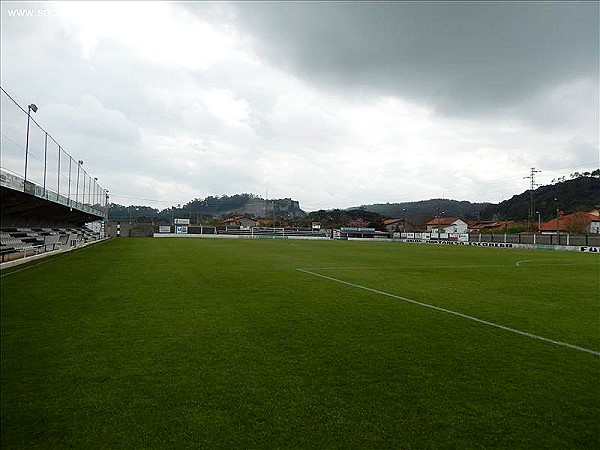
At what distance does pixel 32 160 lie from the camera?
20.2m

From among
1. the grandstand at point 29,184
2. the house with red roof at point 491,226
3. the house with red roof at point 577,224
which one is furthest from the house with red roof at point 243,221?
the grandstand at point 29,184

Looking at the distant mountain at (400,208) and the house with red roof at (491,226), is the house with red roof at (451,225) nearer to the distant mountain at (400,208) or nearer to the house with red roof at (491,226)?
the house with red roof at (491,226)

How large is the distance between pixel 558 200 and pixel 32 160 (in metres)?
94.7

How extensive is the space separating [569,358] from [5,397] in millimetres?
5198

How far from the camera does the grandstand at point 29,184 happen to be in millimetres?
16438

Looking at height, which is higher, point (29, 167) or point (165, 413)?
point (29, 167)

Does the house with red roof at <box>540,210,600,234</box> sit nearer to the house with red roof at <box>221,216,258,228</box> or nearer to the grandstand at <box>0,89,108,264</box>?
the grandstand at <box>0,89,108,264</box>

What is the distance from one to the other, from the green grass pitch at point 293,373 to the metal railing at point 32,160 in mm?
9618

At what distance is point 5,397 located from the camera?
11.6ft

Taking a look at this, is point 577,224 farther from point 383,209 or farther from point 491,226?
point 383,209

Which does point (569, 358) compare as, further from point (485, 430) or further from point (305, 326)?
point (305, 326)

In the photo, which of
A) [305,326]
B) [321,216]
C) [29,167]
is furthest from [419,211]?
[305,326]

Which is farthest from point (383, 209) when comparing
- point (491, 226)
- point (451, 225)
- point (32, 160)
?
point (32, 160)

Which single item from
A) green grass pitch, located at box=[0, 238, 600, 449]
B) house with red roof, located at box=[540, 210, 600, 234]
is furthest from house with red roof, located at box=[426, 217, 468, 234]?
green grass pitch, located at box=[0, 238, 600, 449]
